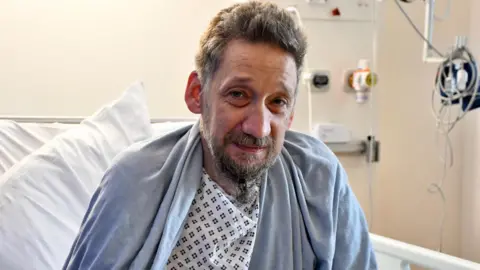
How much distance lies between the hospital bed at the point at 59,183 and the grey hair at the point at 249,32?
301 millimetres

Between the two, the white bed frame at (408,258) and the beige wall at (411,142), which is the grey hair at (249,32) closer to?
the white bed frame at (408,258)

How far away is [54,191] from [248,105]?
476 mm

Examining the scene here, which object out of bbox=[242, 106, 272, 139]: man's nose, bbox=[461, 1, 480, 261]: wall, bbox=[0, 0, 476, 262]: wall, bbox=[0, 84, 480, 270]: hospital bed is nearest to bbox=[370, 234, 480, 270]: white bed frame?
bbox=[0, 84, 480, 270]: hospital bed

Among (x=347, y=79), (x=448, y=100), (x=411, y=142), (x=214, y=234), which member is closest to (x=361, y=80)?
(x=347, y=79)

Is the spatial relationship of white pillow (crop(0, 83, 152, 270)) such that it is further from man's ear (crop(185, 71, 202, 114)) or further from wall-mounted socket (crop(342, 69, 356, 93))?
wall-mounted socket (crop(342, 69, 356, 93))

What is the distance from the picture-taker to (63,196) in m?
1.08

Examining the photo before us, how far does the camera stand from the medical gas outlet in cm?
174

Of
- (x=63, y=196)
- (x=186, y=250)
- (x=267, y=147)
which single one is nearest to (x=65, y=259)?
(x=63, y=196)

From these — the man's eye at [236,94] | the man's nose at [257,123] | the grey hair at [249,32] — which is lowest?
the man's nose at [257,123]

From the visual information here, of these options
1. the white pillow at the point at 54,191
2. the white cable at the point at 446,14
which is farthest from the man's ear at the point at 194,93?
the white cable at the point at 446,14

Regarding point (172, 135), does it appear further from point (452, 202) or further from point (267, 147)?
point (452, 202)

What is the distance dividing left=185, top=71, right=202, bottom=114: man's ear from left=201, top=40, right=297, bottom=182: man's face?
57mm

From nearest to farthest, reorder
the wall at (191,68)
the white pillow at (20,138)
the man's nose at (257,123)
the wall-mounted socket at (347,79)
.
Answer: the man's nose at (257,123) → the white pillow at (20,138) → the wall at (191,68) → the wall-mounted socket at (347,79)

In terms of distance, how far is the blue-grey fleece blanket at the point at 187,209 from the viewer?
0.89 m
